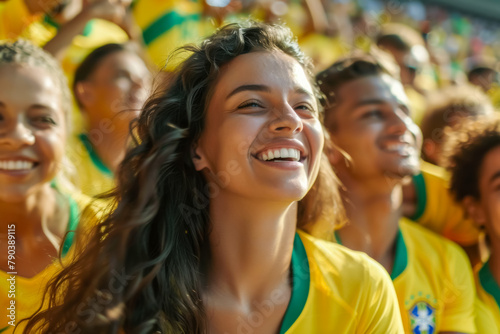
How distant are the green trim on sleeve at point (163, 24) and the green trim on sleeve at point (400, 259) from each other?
203 cm

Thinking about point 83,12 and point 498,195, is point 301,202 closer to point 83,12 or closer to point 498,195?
point 498,195

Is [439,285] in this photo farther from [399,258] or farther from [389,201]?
[389,201]

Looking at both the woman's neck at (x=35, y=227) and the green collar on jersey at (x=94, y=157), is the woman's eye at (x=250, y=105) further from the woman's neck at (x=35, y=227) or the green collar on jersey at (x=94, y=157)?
the green collar on jersey at (x=94, y=157)

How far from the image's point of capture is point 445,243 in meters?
2.15

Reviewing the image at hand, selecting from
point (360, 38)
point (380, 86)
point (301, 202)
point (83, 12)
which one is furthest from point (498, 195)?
point (360, 38)

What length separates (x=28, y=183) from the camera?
5.90 ft

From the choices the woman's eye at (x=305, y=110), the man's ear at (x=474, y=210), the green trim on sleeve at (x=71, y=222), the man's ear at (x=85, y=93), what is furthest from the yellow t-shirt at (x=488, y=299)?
the man's ear at (x=85, y=93)

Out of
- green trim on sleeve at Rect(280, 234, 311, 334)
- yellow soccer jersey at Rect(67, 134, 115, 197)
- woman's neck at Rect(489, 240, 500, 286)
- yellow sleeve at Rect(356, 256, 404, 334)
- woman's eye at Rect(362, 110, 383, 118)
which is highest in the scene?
woman's eye at Rect(362, 110, 383, 118)

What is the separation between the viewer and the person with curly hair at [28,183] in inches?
68.6

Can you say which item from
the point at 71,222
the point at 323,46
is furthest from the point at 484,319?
the point at 323,46

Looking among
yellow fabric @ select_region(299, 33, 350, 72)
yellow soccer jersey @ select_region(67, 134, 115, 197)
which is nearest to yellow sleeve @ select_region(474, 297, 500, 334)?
yellow soccer jersey @ select_region(67, 134, 115, 197)

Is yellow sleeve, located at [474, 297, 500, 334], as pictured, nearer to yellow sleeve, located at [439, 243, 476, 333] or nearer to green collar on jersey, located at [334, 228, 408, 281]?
yellow sleeve, located at [439, 243, 476, 333]

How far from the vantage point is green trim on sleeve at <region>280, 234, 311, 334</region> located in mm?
1488

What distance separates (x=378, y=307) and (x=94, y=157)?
171 centimetres
